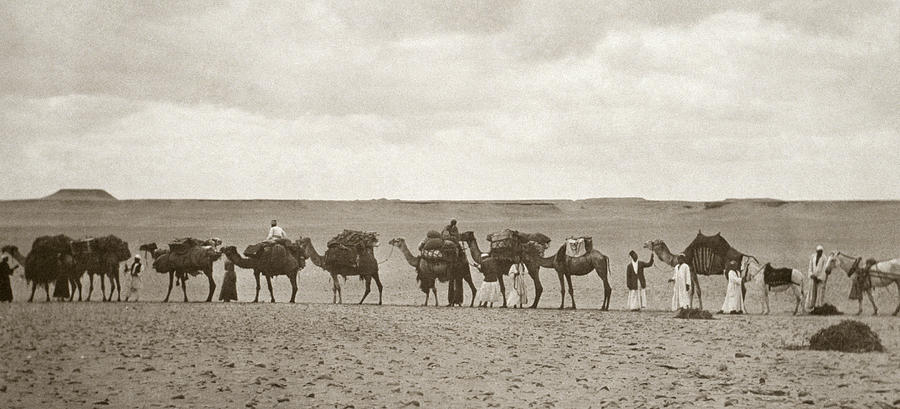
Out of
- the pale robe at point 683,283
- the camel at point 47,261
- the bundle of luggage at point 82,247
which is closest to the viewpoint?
the pale robe at point 683,283

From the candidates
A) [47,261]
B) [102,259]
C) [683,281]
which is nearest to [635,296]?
[683,281]

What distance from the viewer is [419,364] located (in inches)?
554

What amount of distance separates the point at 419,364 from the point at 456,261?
1005 cm

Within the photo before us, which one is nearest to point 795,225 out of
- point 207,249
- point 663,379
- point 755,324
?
point 755,324

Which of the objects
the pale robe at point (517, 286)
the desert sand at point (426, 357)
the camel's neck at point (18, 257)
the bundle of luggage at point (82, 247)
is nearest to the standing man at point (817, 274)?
the desert sand at point (426, 357)

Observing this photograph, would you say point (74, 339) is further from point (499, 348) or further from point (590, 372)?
point (590, 372)

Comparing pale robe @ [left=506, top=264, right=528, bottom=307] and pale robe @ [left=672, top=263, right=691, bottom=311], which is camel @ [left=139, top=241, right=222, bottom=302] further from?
pale robe @ [left=672, top=263, right=691, bottom=311]

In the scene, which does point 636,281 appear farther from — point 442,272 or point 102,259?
point 102,259

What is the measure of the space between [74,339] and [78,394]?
127 inches

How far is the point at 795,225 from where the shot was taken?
141ft

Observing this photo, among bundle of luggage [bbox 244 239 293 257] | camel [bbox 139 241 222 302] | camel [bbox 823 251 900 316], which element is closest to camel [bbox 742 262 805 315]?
camel [bbox 823 251 900 316]

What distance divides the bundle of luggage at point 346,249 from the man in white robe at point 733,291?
31.4 feet

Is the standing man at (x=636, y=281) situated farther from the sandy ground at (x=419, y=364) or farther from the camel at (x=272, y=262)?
the camel at (x=272, y=262)

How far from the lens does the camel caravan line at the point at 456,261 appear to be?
72.5 feet
